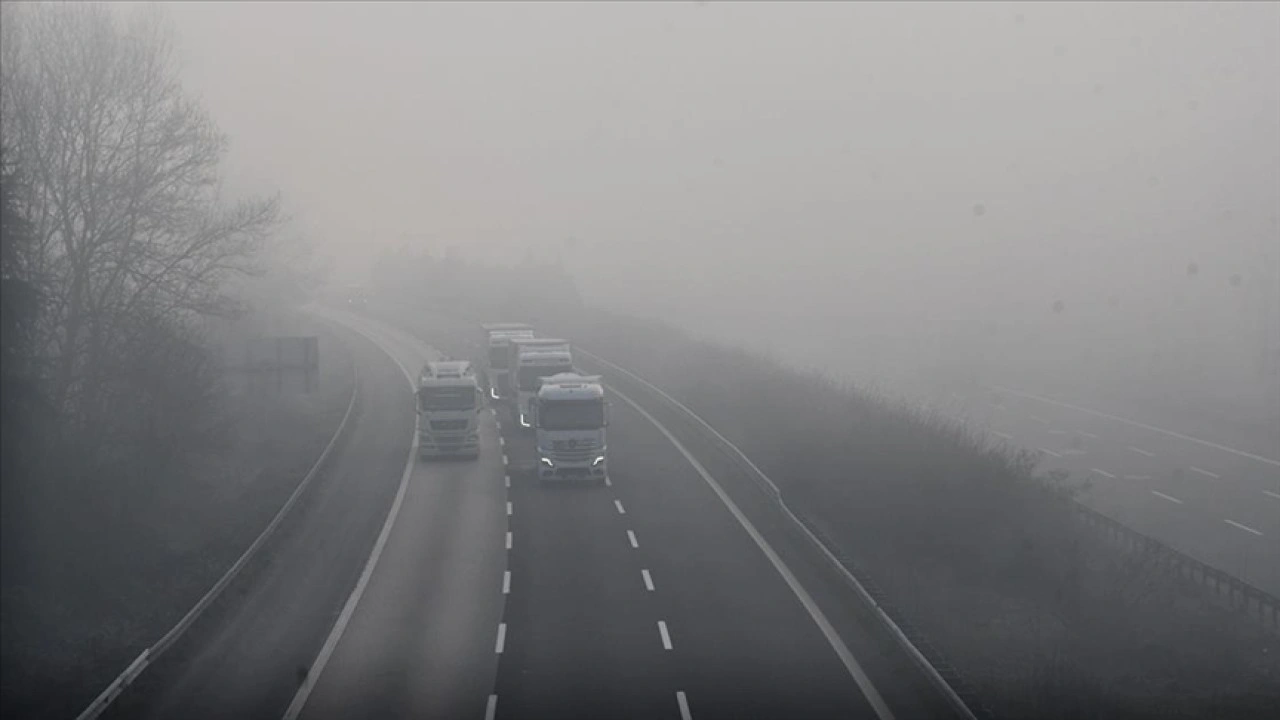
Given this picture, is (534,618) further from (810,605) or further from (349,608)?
(810,605)

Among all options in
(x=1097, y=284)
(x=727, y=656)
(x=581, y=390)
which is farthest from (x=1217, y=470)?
(x=1097, y=284)

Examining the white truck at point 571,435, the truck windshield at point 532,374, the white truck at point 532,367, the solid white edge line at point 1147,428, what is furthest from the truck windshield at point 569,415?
the solid white edge line at point 1147,428

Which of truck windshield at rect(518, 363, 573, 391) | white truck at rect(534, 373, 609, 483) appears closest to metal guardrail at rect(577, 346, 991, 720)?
white truck at rect(534, 373, 609, 483)

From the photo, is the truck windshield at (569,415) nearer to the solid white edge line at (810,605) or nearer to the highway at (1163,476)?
the solid white edge line at (810,605)

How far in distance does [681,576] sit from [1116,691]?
8968 millimetres

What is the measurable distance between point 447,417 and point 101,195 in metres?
12.1

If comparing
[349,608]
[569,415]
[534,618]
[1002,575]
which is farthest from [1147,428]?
[349,608]

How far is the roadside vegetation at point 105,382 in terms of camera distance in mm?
24938

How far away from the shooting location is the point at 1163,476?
51281 millimetres

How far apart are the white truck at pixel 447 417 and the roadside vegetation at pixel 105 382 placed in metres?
4.28

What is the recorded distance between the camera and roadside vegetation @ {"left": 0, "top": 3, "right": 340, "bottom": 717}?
24938mm

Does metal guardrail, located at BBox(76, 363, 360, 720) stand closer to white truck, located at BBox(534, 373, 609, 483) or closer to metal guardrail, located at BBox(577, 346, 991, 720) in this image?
white truck, located at BBox(534, 373, 609, 483)

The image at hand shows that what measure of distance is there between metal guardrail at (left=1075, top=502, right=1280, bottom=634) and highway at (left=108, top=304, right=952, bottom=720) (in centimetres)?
908

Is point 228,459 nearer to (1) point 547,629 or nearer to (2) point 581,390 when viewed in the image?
(2) point 581,390
